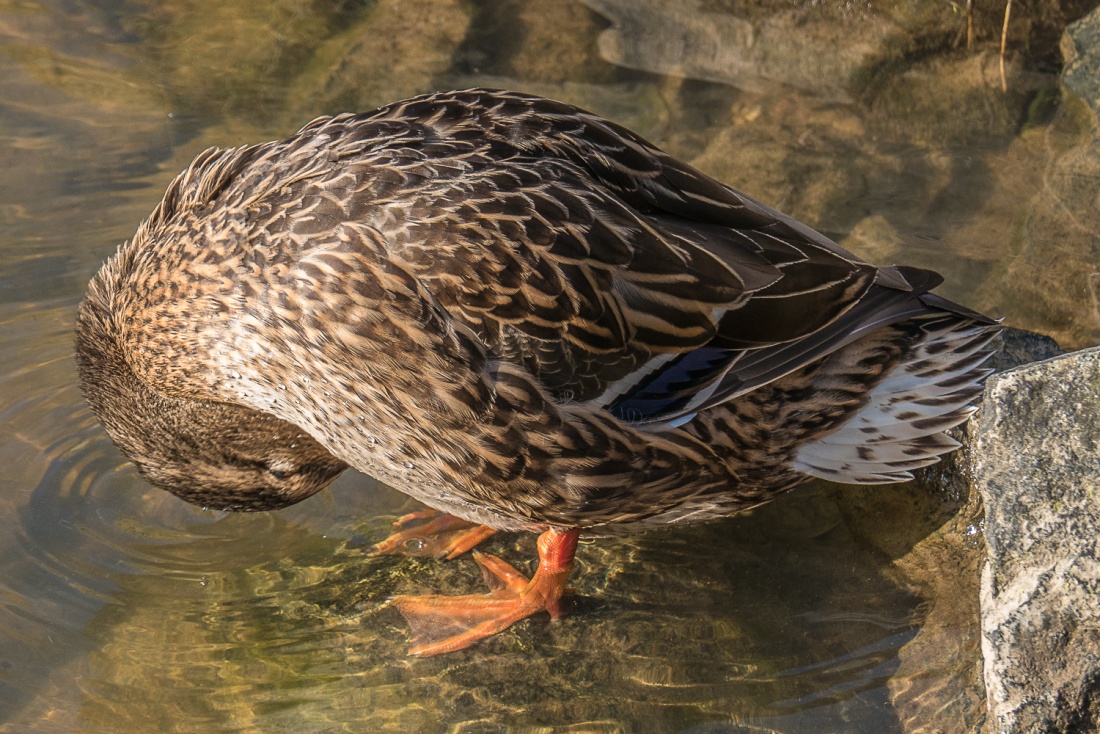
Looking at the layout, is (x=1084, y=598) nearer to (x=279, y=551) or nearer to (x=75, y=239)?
(x=279, y=551)

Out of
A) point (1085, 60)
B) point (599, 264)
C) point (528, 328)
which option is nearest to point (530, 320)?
point (528, 328)

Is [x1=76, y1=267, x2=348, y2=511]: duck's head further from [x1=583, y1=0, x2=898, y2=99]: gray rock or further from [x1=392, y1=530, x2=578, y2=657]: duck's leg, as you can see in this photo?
[x1=583, y1=0, x2=898, y2=99]: gray rock

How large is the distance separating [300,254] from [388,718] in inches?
61.6

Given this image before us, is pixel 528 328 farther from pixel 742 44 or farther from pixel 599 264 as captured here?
pixel 742 44

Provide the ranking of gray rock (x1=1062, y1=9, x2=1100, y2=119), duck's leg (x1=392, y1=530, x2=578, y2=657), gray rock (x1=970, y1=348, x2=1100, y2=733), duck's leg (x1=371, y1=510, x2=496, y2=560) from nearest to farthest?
gray rock (x1=970, y1=348, x2=1100, y2=733) → duck's leg (x1=392, y1=530, x2=578, y2=657) → duck's leg (x1=371, y1=510, x2=496, y2=560) → gray rock (x1=1062, y1=9, x2=1100, y2=119)

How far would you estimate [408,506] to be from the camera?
4637 millimetres

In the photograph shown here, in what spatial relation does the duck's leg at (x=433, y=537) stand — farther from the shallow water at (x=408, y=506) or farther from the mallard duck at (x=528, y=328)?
the mallard duck at (x=528, y=328)

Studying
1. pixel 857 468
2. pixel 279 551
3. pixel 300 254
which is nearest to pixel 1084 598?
pixel 857 468

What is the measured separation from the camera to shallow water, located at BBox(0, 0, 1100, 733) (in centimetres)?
374

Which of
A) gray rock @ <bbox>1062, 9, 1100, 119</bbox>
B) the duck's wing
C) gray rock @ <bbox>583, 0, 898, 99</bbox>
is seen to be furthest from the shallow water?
the duck's wing

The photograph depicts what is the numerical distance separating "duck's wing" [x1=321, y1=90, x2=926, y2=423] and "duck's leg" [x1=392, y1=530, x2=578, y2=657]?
0.79 metres

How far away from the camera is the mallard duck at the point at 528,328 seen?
3330 millimetres

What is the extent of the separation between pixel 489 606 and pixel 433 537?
49 centimetres

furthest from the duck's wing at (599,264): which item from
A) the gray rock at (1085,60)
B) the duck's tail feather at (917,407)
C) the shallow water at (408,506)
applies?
the gray rock at (1085,60)
